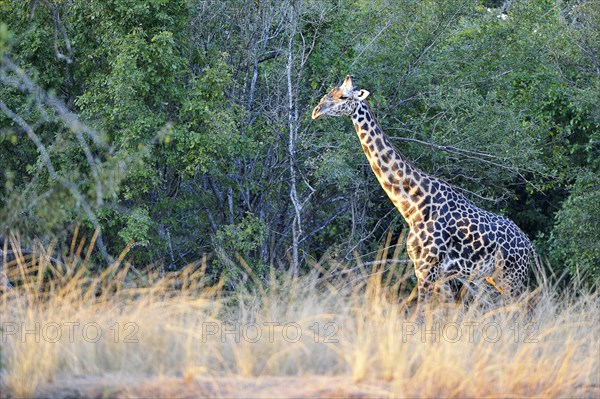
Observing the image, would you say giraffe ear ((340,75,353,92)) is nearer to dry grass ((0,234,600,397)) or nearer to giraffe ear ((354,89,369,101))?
giraffe ear ((354,89,369,101))

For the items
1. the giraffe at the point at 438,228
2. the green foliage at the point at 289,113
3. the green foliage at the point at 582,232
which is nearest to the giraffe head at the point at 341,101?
the giraffe at the point at 438,228

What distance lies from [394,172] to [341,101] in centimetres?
109

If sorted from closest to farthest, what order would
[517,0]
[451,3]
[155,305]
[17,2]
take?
[155,305] → [17,2] → [451,3] → [517,0]

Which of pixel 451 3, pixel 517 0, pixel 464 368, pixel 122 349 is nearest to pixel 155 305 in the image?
pixel 122 349

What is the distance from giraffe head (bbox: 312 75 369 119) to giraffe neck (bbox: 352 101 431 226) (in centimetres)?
10

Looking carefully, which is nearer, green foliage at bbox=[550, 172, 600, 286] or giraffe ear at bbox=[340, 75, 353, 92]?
Result: giraffe ear at bbox=[340, 75, 353, 92]

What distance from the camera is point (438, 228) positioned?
1120 cm

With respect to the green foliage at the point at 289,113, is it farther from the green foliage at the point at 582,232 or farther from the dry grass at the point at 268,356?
the dry grass at the point at 268,356

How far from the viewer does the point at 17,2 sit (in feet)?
40.7

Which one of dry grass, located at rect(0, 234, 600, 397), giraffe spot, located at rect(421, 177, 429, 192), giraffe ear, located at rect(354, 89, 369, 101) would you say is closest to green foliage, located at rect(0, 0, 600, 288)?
giraffe ear, located at rect(354, 89, 369, 101)

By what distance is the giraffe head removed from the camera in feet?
38.0

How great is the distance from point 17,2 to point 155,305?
6314mm

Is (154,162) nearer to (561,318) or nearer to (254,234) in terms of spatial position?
(254,234)

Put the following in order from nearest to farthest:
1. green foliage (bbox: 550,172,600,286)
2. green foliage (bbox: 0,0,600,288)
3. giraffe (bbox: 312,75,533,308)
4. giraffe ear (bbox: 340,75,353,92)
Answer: giraffe (bbox: 312,75,533,308)
giraffe ear (bbox: 340,75,353,92)
green foliage (bbox: 0,0,600,288)
green foliage (bbox: 550,172,600,286)
